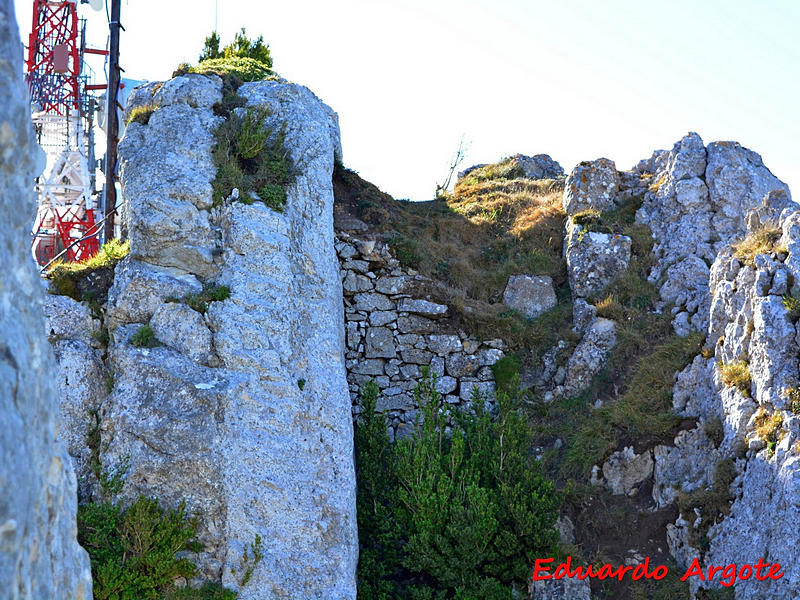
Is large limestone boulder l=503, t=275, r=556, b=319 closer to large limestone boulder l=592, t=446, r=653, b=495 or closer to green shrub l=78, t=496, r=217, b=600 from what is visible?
large limestone boulder l=592, t=446, r=653, b=495

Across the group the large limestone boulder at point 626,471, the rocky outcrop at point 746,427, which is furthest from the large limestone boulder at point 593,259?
the large limestone boulder at point 626,471

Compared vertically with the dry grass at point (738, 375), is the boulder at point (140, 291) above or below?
above

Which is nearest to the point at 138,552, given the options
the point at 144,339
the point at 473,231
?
the point at 144,339

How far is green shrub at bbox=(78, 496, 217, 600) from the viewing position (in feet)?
28.9

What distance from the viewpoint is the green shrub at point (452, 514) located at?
1073cm

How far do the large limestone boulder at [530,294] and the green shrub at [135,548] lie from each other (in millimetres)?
7769

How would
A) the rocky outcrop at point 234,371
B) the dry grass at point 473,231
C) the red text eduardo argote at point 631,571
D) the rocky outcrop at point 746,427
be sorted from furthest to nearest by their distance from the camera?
the dry grass at point 473,231
the red text eduardo argote at point 631,571
the rocky outcrop at point 746,427
the rocky outcrop at point 234,371

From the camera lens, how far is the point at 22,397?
4023 millimetres

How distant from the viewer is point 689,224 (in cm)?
1563

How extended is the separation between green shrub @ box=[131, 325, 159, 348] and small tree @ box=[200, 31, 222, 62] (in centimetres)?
971

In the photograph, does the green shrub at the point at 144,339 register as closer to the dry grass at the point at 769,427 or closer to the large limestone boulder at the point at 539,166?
the dry grass at the point at 769,427

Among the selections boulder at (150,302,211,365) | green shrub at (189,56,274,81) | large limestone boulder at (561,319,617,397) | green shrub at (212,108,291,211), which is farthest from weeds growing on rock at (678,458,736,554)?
green shrub at (189,56,274,81)

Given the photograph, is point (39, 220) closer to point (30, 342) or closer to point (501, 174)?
point (501, 174)

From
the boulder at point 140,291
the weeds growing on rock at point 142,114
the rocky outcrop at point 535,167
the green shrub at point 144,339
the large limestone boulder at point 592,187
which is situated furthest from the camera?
the rocky outcrop at point 535,167
